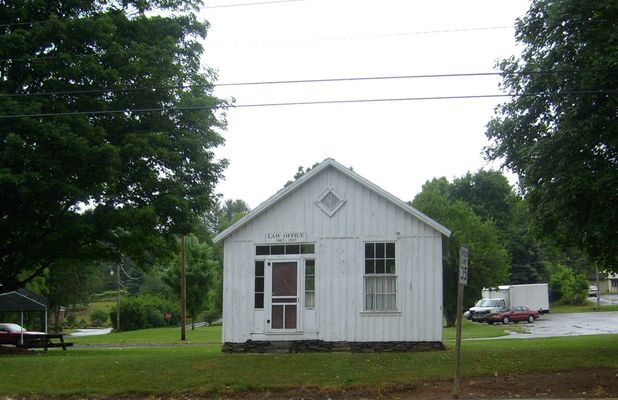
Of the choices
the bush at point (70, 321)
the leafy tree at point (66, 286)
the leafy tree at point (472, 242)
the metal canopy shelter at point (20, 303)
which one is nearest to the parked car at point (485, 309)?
the leafy tree at point (472, 242)

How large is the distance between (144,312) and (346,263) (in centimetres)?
4906

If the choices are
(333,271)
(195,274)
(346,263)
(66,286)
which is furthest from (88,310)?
(346,263)

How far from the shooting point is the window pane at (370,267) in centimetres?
1933

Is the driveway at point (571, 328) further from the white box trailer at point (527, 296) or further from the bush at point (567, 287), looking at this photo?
the bush at point (567, 287)

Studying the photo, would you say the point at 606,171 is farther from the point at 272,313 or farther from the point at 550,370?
the point at 272,313

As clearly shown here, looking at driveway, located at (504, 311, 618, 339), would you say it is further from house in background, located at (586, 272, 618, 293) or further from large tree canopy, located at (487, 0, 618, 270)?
house in background, located at (586, 272, 618, 293)

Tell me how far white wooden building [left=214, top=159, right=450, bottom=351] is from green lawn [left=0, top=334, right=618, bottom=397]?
1255 millimetres

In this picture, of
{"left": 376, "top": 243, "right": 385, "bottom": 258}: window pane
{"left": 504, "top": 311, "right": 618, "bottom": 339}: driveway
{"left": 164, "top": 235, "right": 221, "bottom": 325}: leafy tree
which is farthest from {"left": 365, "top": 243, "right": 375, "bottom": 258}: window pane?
{"left": 164, "top": 235, "right": 221, "bottom": 325}: leafy tree

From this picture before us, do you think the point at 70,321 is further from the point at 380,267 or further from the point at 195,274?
the point at 380,267

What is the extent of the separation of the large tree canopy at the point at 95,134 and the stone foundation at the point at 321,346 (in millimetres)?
4650

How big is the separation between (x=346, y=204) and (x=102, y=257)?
933 cm

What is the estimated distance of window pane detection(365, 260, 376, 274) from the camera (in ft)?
63.4

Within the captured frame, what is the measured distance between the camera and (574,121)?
15.0 meters

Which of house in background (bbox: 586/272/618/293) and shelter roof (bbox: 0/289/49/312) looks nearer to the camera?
shelter roof (bbox: 0/289/49/312)
